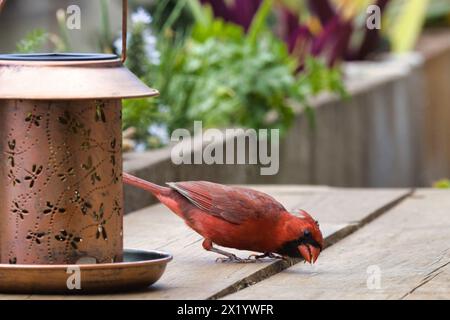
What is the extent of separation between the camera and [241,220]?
378 centimetres

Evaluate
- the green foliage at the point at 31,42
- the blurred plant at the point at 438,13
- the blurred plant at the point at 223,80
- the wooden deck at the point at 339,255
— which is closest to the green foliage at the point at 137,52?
the blurred plant at the point at 223,80

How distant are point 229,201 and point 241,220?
8cm

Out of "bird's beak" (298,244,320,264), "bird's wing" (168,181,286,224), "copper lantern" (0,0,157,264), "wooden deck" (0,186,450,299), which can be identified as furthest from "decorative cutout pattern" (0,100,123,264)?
"bird's beak" (298,244,320,264)

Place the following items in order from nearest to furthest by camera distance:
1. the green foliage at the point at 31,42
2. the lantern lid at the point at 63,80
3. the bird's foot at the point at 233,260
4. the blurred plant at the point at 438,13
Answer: the lantern lid at the point at 63,80
the bird's foot at the point at 233,260
the green foliage at the point at 31,42
the blurred plant at the point at 438,13

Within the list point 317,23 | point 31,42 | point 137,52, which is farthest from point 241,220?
point 317,23

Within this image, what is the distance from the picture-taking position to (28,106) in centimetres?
332

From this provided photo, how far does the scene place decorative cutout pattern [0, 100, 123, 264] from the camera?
3316mm

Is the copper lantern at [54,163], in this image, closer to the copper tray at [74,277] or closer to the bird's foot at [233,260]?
the copper tray at [74,277]

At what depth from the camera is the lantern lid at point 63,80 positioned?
10.6 ft

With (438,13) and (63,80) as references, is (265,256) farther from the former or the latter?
(438,13)

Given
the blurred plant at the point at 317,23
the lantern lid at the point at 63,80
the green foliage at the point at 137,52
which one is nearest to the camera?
the lantern lid at the point at 63,80

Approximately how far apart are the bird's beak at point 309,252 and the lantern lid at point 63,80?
695 millimetres

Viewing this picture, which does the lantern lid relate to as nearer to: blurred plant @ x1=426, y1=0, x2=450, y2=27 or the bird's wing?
the bird's wing

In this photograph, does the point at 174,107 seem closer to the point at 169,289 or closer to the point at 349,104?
the point at 349,104
